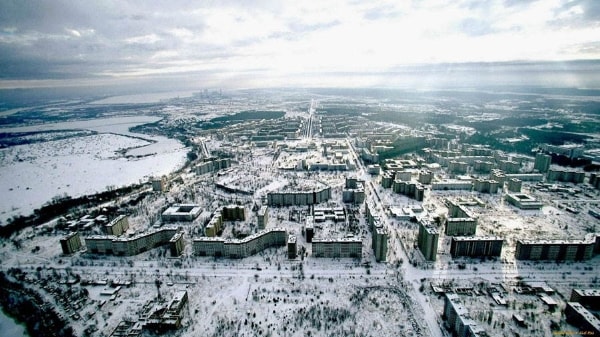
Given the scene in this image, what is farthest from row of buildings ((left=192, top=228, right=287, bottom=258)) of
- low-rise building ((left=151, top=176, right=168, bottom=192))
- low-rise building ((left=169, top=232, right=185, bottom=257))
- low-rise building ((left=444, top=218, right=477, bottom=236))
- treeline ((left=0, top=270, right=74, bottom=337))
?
low-rise building ((left=151, top=176, right=168, bottom=192))

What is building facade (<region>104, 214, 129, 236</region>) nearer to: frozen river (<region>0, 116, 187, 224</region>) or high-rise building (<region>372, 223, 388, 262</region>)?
frozen river (<region>0, 116, 187, 224</region>)

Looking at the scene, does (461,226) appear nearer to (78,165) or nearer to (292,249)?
(292,249)

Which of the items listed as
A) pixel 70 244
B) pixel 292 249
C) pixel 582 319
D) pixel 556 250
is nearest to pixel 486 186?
pixel 556 250

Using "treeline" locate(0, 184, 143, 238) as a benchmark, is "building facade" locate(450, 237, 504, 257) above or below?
above

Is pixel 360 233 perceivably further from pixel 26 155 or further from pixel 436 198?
pixel 26 155

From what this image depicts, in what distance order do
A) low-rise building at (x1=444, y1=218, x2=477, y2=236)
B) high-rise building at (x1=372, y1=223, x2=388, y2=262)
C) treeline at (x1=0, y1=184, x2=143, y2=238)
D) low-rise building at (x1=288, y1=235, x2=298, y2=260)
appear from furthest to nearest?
treeline at (x1=0, y1=184, x2=143, y2=238) → low-rise building at (x1=444, y1=218, x2=477, y2=236) → low-rise building at (x1=288, y1=235, x2=298, y2=260) → high-rise building at (x1=372, y1=223, x2=388, y2=262)
